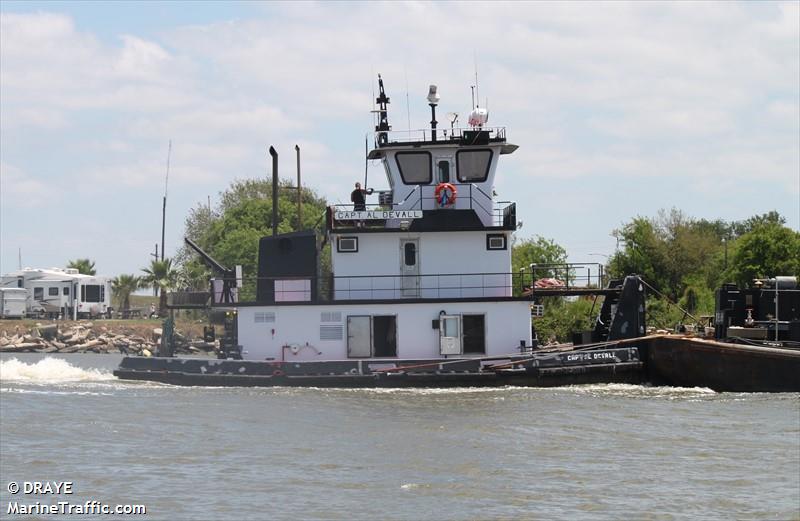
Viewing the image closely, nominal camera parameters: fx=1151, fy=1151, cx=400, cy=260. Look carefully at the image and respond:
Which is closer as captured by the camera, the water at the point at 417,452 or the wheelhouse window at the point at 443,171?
the water at the point at 417,452

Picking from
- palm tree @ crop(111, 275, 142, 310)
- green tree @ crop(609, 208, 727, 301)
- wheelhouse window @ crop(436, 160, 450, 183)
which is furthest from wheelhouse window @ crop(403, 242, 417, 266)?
palm tree @ crop(111, 275, 142, 310)

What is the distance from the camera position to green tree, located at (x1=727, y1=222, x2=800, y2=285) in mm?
46688

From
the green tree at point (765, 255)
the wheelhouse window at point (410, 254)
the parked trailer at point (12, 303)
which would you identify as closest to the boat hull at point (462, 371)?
the wheelhouse window at point (410, 254)

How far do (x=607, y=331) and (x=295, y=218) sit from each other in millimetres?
39263

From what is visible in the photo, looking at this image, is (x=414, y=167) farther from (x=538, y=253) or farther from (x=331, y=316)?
(x=538, y=253)

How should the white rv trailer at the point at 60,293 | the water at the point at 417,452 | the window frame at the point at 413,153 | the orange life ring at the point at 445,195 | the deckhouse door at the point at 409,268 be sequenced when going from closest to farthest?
the water at the point at 417,452 → the deckhouse door at the point at 409,268 → the orange life ring at the point at 445,195 → the window frame at the point at 413,153 → the white rv trailer at the point at 60,293

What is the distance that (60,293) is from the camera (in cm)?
6147

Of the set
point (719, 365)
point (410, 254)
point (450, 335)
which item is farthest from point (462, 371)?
point (719, 365)

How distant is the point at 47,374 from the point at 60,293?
32.9m

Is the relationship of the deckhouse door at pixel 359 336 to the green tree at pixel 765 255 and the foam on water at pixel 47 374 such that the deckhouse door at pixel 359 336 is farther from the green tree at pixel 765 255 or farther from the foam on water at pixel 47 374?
the green tree at pixel 765 255

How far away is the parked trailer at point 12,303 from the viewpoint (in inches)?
2331

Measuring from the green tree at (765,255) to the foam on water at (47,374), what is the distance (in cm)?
2741

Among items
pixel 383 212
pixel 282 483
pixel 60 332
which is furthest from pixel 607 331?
pixel 60 332

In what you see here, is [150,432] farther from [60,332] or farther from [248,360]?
[60,332]
